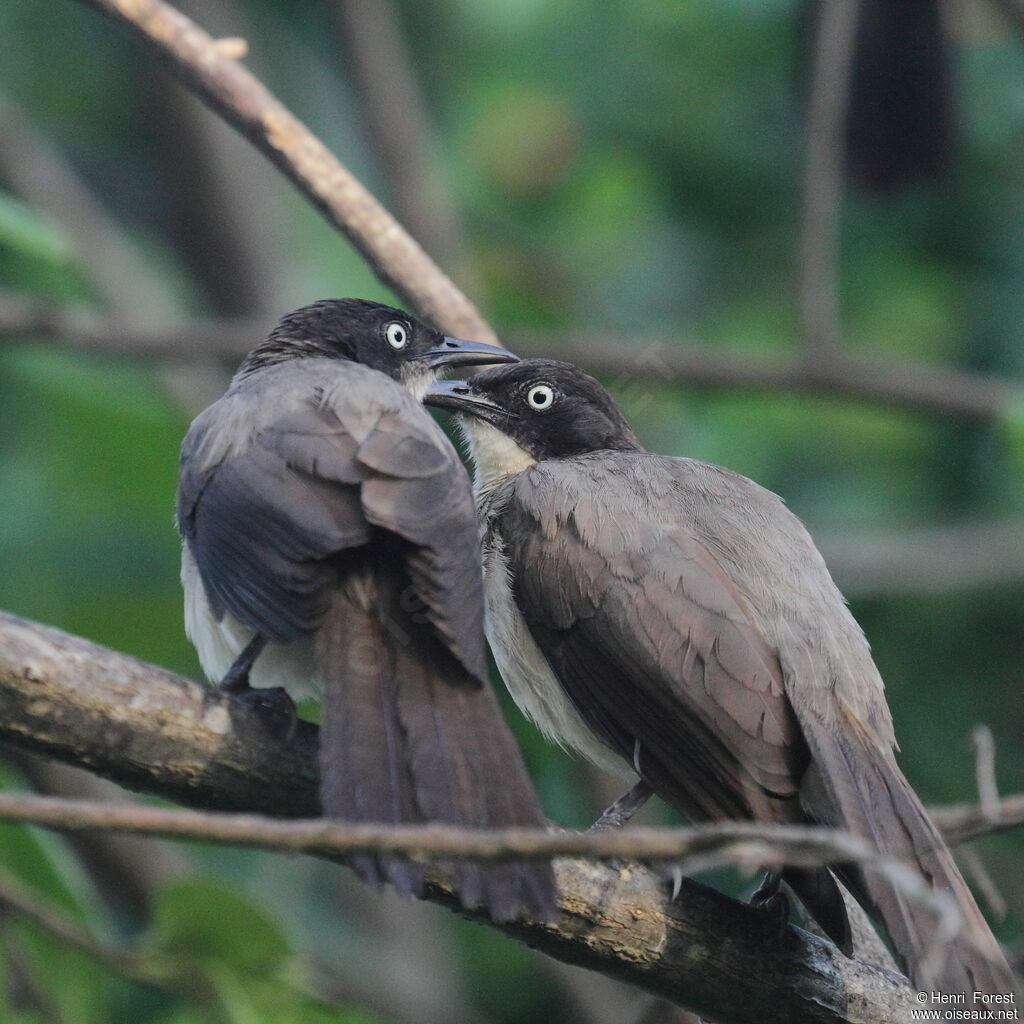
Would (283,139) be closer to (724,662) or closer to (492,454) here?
(492,454)

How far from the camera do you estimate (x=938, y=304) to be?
8.55 metres

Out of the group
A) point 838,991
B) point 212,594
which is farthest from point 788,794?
point 212,594

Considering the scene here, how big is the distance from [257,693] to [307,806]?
291mm

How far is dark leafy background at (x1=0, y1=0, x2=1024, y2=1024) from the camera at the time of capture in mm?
7188

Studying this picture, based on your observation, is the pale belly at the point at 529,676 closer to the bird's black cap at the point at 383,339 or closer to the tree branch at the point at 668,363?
the bird's black cap at the point at 383,339

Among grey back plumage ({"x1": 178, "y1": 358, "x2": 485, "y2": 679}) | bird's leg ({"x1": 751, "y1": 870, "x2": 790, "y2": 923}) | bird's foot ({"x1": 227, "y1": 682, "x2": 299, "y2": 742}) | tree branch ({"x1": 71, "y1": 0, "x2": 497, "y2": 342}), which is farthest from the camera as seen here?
tree branch ({"x1": 71, "y1": 0, "x2": 497, "y2": 342})

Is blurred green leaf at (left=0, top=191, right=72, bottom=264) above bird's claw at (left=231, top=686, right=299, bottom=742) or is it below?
above

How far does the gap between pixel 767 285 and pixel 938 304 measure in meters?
1.03

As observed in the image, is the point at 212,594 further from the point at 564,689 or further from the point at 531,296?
the point at 531,296

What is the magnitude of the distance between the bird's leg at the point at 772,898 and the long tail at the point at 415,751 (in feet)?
2.41

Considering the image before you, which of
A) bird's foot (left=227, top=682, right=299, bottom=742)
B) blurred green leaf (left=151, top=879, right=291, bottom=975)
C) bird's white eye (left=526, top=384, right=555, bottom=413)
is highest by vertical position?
bird's white eye (left=526, top=384, right=555, bottom=413)

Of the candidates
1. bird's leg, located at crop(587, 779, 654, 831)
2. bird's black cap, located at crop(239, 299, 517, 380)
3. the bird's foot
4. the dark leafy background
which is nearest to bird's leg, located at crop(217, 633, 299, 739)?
the bird's foot

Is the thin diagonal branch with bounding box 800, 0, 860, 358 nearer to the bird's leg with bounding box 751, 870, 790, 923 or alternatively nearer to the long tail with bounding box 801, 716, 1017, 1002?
the long tail with bounding box 801, 716, 1017, 1002

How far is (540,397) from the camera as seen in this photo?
17.4 feet
